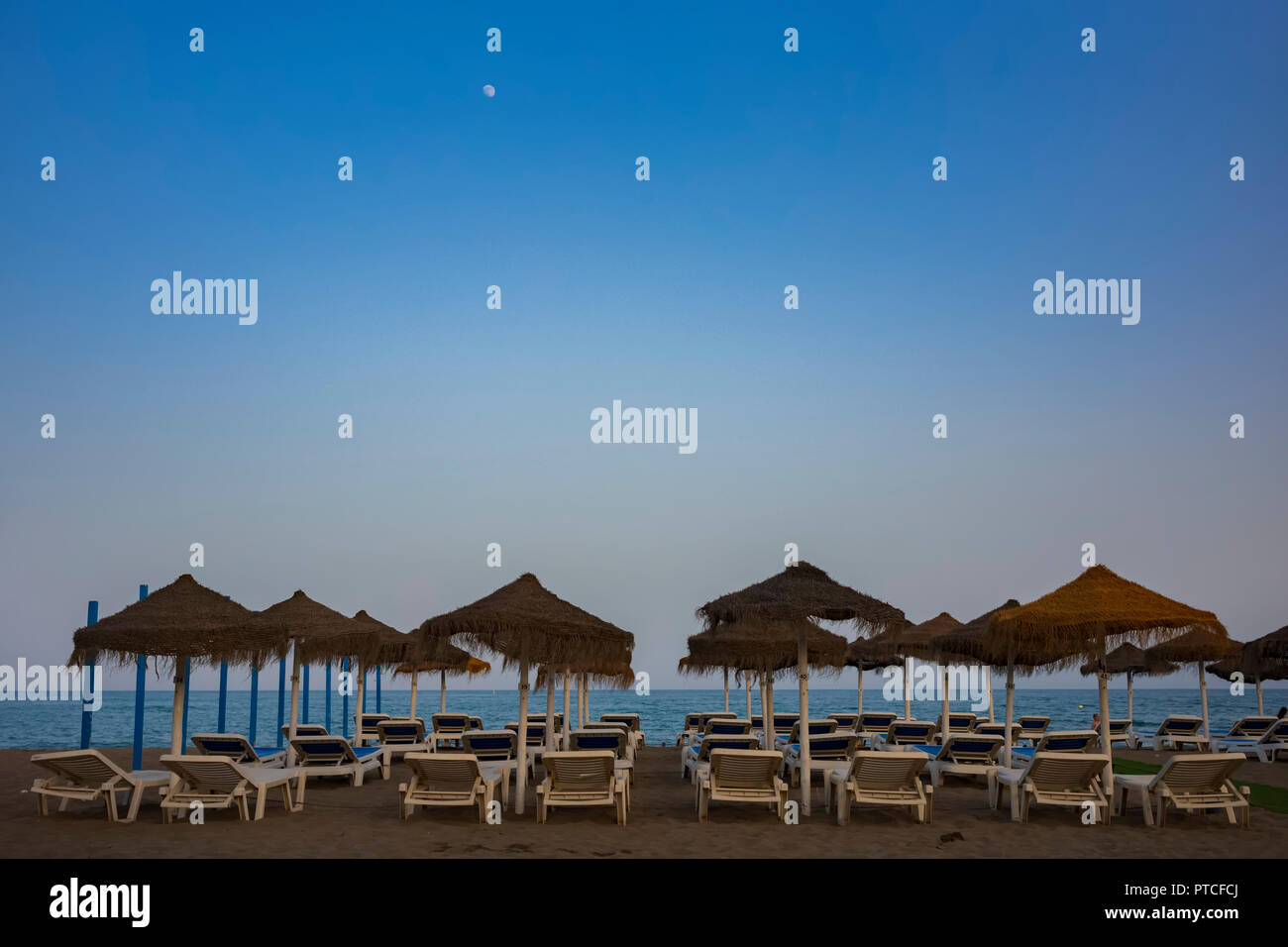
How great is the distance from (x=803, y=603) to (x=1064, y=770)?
10.2 feet

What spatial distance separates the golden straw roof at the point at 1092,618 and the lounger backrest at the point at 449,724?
10506mm

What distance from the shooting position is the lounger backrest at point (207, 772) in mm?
8781

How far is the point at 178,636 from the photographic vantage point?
983 centimetres

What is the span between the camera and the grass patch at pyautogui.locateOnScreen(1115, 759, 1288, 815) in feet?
35.1

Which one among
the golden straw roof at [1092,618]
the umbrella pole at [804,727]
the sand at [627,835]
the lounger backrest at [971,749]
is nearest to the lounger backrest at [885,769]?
the sand at [627,835]

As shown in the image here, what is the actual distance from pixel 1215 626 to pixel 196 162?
19.6 metres

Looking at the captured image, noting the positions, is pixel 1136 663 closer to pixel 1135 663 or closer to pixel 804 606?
pixel 1135 663

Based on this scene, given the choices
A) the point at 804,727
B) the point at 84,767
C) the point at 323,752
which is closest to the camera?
the point at 84,767

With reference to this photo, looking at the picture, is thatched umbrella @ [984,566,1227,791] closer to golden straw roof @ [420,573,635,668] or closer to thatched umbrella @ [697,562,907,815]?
thatched umbrella @ [697,562,907,815]

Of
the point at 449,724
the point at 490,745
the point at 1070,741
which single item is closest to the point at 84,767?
the point at 490,745

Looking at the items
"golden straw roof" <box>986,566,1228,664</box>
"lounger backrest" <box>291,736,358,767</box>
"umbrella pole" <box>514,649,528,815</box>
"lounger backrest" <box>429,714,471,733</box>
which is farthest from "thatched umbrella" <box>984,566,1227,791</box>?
"lounger backrest" <box>429,714,471,733</box>

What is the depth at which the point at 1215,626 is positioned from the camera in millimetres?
9195
